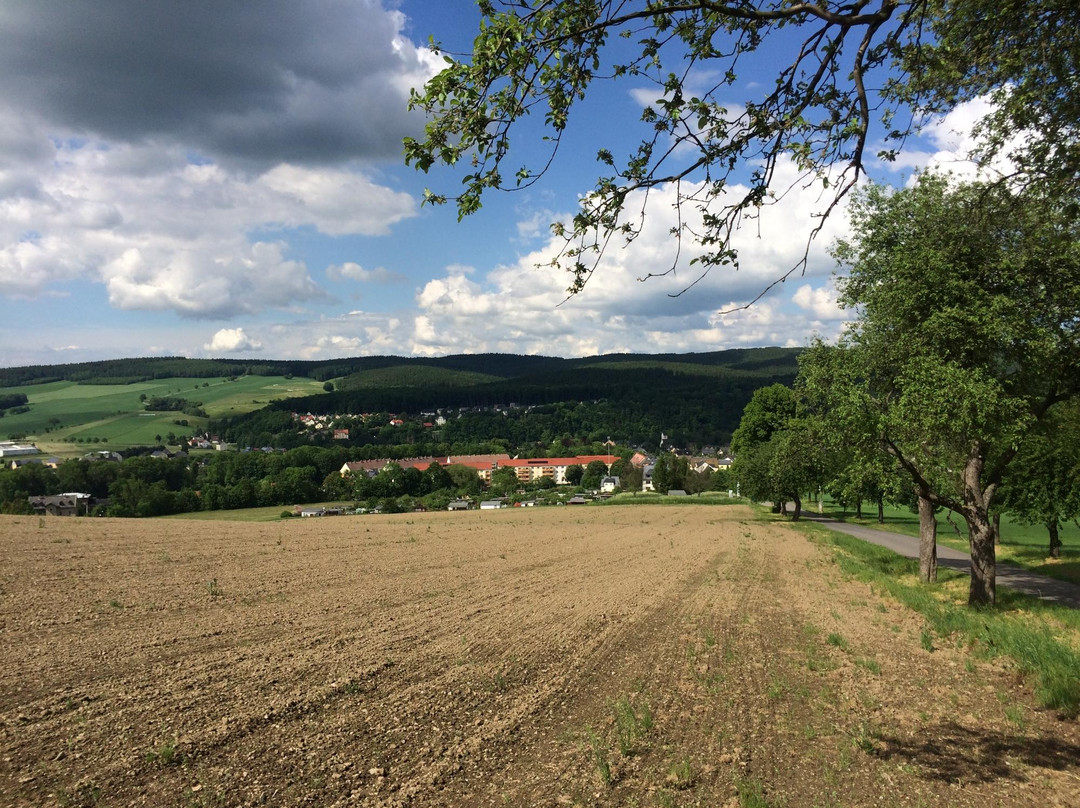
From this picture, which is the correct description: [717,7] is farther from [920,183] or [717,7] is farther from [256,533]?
[256,533]

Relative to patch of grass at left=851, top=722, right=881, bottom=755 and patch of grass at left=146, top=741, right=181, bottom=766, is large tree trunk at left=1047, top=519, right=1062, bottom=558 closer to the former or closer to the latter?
patch of grass at left=851, top=722, right=881, bottom=755

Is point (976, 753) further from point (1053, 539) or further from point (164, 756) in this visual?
point (1053, 539)

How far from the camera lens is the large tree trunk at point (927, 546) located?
65.0ft

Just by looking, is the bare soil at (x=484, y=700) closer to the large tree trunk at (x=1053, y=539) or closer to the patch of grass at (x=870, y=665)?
the patch of grass at (x=870, y=665)

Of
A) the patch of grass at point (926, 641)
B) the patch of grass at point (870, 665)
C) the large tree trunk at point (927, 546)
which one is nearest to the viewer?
the patch of grass at point (870, 665)

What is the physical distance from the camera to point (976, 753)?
7.31 m

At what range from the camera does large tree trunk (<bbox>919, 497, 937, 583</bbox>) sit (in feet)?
65.0

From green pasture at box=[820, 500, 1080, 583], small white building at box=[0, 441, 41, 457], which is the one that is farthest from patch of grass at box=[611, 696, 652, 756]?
small white building at box=[0, 441, 41, 457]

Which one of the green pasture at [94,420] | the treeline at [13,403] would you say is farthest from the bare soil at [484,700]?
the treeline at [13,403]

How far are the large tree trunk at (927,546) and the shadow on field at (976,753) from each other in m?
13.5

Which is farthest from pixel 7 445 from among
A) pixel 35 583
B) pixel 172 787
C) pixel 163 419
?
pixel 172 787

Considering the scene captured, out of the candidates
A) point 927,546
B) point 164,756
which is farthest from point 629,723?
point 927,546

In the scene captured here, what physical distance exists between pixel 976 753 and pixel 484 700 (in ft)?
19.9

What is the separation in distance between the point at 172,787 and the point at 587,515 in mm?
48832
